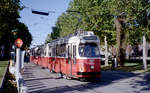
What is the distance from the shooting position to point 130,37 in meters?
40.2

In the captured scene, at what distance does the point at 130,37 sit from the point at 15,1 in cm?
3066

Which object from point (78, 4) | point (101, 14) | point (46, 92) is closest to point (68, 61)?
point (46, 92)

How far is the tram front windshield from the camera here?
14683 mm

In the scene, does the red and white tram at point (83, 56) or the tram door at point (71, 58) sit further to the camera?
the tram door at point (71, 58)

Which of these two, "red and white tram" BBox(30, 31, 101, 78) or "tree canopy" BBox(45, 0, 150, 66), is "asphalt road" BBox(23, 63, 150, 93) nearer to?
"red and white tram" BBox(30, 31, 101, 78)

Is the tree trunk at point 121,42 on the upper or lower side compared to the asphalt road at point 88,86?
upper

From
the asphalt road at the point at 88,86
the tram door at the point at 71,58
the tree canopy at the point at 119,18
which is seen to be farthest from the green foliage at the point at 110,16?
the asphalt road at the point at 88,86

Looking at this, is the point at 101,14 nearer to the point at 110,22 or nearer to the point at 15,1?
the point at 110,22

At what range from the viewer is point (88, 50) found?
14.7m

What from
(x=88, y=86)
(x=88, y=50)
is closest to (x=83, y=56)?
(x=88, y=50)

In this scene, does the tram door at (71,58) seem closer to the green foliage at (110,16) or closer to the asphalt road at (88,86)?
the asphalt road at (88,86)

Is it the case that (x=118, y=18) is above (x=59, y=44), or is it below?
above

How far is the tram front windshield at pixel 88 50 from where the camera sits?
1468 centimetres

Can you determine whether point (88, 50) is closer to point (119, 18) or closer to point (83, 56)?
point (83, 56)
